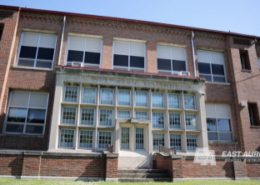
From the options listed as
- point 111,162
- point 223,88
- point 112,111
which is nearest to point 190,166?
point 111,162

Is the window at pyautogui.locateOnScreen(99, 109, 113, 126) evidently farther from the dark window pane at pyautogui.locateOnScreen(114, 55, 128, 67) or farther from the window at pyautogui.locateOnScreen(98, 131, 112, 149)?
the dark window pane at pyautogui.locateOnScreen(114, 55, 128, 67)

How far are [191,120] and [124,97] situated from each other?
13.6ft

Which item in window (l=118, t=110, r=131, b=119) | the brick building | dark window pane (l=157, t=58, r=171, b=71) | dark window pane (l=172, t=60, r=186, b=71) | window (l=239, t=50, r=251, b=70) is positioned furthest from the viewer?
window (l=239, t=50, r=251, b=70)

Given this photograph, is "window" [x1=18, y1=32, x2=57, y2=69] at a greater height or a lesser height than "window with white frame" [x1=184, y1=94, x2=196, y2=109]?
greater

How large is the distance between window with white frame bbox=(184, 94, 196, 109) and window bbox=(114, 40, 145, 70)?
3.66m

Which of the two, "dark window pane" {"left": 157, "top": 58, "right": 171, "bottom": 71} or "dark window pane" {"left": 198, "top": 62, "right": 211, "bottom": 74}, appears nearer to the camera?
"dark window pane" {"left": 157, "top": 58, "right": 171, "bottom": 71}

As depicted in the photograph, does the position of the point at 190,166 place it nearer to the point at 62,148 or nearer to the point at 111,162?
the point at 111,162

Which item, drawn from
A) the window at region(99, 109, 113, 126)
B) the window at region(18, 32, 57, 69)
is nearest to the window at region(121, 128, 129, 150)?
the window at region(99, 109, 113, 126)

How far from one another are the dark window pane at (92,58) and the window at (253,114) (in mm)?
10885

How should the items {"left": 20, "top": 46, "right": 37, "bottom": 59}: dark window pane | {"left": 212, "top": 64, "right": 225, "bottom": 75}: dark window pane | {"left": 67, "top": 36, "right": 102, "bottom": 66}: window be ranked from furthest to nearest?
{"left": 212, "top": 64, "right": 225, "bottom": 75}: dark window pane, {"left": 67, "top": 36, "right": 102, "bottom": 66}: window, {"left": 20, "top": 46, "right": 37, "bottom": 59}: dark window pane

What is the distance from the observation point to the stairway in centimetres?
968

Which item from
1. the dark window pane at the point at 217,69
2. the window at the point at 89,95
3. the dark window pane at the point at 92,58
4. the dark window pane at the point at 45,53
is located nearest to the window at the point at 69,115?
the window at the point at 89,95

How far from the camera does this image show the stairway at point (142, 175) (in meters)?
9.68

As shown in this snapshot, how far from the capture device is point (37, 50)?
15.0 metres
